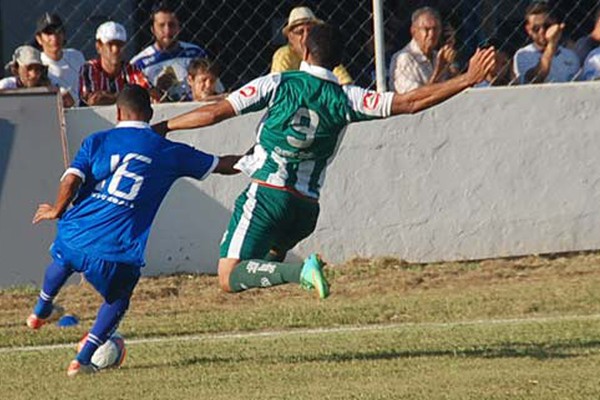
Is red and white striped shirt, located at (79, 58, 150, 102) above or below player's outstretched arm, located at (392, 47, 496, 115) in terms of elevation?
below

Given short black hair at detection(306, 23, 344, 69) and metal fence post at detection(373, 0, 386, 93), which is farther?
metal fence post at detection(373, 0, 386, 93)

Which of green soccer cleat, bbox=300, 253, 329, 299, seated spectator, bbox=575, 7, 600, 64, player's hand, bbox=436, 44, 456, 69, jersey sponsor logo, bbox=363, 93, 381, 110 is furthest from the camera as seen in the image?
seated spectator, bbox=575, 7, 600, 64

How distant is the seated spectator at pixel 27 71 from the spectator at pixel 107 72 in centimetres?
34

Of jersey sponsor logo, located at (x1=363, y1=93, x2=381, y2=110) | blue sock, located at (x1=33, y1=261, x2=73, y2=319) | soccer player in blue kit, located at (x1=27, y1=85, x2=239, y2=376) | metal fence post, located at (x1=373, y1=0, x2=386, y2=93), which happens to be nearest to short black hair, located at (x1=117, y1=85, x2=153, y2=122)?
soccer player in blue kit, located at (x1=27, y1=85, x2=239, y2=376)

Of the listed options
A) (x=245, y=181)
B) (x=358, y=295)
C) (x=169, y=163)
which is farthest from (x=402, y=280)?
(x=169, y=163)

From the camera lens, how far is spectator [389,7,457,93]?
13930 mm

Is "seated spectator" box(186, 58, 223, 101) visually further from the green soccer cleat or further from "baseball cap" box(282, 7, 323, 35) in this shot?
the green soccer cleat

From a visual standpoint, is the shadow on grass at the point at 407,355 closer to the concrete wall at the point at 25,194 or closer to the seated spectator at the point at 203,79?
the concrete wall at the point at 25,194

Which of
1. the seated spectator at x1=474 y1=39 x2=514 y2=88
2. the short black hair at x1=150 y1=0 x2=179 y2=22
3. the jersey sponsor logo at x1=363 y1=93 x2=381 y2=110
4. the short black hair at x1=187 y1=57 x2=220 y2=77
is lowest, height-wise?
the short black hair at x1=187 y1=57 x2=220 y2=77

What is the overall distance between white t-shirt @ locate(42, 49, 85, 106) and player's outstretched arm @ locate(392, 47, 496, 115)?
4.70m

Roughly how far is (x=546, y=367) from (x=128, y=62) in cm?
597

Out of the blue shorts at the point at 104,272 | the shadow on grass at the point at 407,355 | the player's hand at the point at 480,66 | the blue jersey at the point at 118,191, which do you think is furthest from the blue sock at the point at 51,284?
the player's hand at the point at 480,66

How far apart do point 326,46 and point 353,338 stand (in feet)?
6.80

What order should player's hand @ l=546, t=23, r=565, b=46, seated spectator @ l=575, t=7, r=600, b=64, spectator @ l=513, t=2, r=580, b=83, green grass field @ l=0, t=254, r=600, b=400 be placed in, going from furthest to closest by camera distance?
seated spectator @ l=575, t=7, r=600, b=64 < spectator @ l=513, t=2, r=580, b=83 < player's hand @ l=546, t=23, r=565, b=46 < green grass field @ l=0, t=254, r=600, b=400
